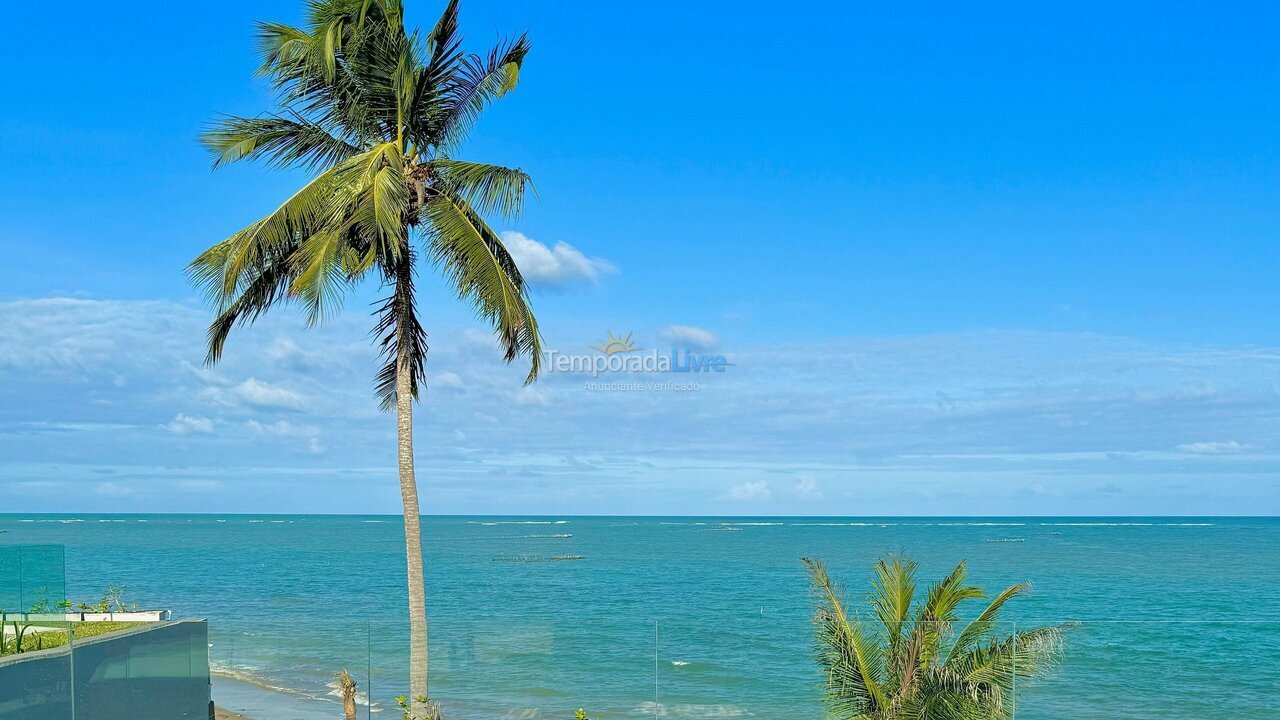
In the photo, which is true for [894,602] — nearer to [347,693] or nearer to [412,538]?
[412,538]

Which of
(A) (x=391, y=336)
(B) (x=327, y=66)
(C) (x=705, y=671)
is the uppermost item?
(B) (x=327, y=66)

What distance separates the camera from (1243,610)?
39750mm

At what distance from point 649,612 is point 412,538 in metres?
28.0

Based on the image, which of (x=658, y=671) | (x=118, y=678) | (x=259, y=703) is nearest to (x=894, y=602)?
(x=658, y=671)

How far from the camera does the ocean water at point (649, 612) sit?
34.5 ft

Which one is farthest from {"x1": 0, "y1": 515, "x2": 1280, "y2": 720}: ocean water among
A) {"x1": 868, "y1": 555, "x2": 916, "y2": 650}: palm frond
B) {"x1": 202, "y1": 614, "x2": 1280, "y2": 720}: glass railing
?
{"x1": 868, "y1": 555, "x2": 916, "y2": 650}: palm frond

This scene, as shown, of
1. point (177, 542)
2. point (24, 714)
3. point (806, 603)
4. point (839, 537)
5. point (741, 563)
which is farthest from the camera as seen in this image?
point (839, 537)

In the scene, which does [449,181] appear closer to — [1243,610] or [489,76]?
[489,76]

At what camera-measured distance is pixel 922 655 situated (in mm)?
9461

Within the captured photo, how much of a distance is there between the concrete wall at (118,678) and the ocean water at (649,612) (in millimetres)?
333

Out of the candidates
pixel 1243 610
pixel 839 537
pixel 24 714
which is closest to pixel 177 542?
pixel 839 537

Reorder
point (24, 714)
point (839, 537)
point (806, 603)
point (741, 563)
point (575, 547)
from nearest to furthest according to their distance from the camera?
point (24, 714) → point (806, 603) → point (741, 563) → point (575, 547) → point (839, 537)

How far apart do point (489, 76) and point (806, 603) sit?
3060 centimetres

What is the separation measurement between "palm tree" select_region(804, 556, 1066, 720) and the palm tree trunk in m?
3.56
